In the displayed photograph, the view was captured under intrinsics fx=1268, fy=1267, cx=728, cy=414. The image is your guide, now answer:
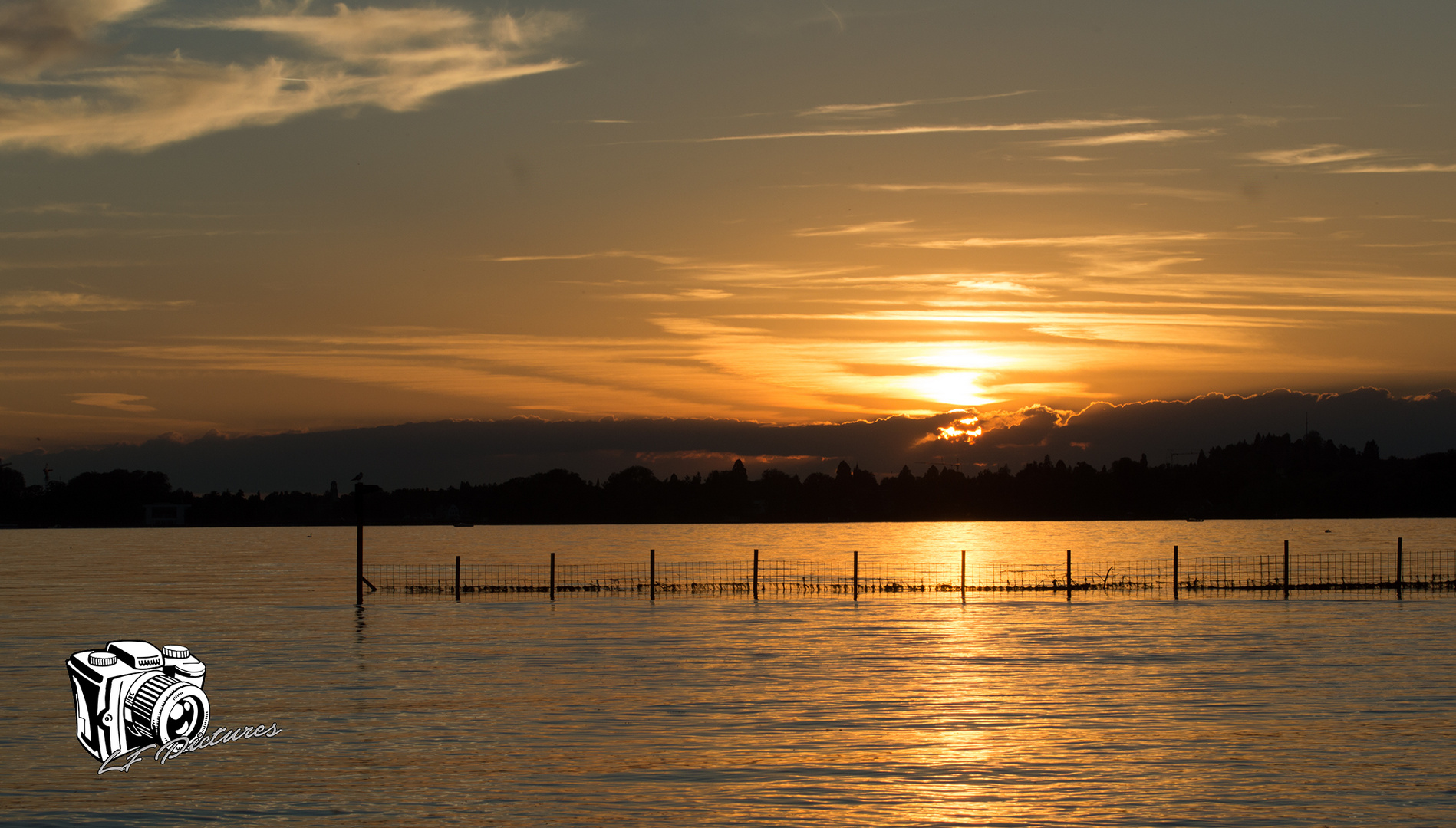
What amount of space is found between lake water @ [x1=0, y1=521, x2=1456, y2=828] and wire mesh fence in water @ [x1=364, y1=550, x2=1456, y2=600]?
15230 mm

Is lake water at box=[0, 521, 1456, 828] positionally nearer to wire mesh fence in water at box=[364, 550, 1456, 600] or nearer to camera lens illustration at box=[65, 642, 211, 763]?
camera lens illustration at box=[65, 642, 211, 763]

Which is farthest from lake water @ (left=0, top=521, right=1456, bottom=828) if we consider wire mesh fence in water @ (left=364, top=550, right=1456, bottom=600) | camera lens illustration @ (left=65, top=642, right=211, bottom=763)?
wire mesh fence in water @ (left=364, top=550, right=1456, bottom=600)

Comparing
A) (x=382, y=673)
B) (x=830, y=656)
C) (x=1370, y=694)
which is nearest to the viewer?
(x=1370, y=694)

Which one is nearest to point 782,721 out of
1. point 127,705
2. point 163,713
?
point 163,713

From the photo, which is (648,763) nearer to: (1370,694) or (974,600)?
(1370,694)

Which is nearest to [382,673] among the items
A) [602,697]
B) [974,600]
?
[602,697]

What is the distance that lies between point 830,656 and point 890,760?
14399mm

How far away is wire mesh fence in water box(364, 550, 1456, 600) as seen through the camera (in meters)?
64.9

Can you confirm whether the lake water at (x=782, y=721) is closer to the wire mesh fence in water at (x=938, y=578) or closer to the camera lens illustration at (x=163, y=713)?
the camera lens illustration at (x=163, y=713)

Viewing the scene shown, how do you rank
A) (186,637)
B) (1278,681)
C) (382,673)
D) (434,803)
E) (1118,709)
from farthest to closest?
(186,637), (382,673), (1278,681), (1118,709), (434,803)

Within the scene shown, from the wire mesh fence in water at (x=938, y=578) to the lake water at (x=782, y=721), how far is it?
15.2 meters

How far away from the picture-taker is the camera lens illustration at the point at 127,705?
21.1 meters

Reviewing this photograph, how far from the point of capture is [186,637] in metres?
43.1

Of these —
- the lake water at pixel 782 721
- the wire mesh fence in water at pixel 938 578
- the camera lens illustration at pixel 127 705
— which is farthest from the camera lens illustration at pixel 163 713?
the wire mesh fence in water at pixel 938 578
